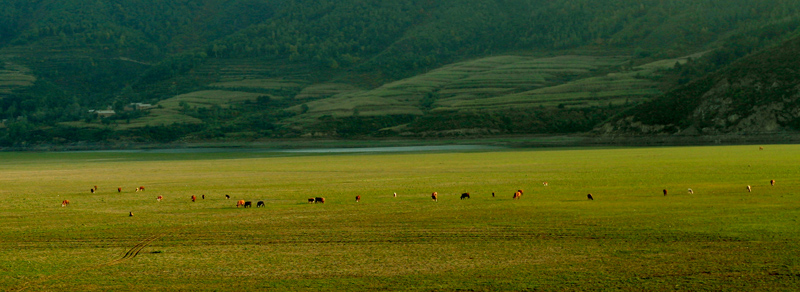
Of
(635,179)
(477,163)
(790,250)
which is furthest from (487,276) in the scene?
(477,163)

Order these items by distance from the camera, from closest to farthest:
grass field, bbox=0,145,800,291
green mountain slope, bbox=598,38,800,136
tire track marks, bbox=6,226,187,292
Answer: grass field, bbox=0,145,800,291, tire track marks, bbox=6,226,187,292, green mountain slope, bbox=598,38,800,136

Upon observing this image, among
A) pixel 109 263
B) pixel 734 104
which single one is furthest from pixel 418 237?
pixel 734 104

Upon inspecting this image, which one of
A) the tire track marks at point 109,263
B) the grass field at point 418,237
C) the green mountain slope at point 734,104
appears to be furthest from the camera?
the green mountain slope at point 734,104

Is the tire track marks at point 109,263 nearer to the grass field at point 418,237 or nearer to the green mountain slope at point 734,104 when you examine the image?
the grass field at point 418,237

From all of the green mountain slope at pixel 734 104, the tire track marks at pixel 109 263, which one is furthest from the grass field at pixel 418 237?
the green mountain slope at pixel 734 104

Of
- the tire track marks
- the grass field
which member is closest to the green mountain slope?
the grass field

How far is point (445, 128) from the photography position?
160125mm

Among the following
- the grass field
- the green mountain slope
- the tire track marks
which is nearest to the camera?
the grass field

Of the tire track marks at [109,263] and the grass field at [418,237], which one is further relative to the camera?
the tire track marks at [109,263]

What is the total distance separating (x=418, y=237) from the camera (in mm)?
27547

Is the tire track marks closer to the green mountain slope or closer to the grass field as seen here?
the grass field

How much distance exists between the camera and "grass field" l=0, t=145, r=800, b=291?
20.7 metres

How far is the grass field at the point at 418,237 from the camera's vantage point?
20688 millimetres

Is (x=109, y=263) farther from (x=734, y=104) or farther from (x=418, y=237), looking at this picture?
(x=734, y=104)
